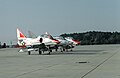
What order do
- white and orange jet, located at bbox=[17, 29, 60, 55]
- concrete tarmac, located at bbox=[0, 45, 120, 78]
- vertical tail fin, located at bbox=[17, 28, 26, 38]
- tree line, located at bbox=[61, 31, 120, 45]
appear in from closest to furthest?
concrete tarmac, located at bbox=[0, 45, 120, 78]
white and orange jet, located at bbox=[17, 29, 60, 55]
vertical tail fin, located at bbox=[17, 28, 26, 38]
tree line, located at bbox=[61, 31, 120, 45]

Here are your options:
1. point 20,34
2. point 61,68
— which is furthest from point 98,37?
point 61,68

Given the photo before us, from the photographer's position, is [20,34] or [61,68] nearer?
[61,68]

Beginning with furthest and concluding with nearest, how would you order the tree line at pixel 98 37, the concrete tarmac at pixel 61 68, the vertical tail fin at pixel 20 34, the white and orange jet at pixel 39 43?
the tree line at pixel 98 37, the vertical tail fin at pixel 20 34, the white and orange jet at pixel 39 43, the concrete tarmac at pixel 61 68

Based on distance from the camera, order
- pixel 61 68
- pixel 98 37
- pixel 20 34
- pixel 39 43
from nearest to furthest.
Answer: pixel 61 68, pixel 39 43, pixel 20 34, pixel 98 37

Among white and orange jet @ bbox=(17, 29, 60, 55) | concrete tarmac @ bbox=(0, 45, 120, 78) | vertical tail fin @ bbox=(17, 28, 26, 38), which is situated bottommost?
concrete tarmac @ bbox=(0, 45, 120, 78)

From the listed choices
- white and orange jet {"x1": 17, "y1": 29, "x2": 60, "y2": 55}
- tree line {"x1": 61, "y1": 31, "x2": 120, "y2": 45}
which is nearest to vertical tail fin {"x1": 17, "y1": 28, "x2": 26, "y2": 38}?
white and orange jet {"x1": 17, "y1": 29, "x2": 60, "y2": 55}

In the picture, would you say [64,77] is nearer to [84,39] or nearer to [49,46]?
[49,46]

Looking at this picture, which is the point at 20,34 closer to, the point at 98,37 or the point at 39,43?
the point at 39,43

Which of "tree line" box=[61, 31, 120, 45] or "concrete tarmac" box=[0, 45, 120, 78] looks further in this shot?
"tree line" box=[61, 31, 120, 45]

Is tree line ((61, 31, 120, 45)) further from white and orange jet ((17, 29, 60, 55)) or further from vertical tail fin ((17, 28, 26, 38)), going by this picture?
white and orange jet ((17, 29, 60, 55))

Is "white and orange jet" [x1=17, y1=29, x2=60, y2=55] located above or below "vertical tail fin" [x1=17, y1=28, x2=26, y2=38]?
below

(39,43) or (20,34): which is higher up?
(20,34)

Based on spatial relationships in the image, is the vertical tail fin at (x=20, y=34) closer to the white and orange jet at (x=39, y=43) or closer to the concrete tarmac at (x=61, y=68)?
the white and orange jet at (x=39, y=43)

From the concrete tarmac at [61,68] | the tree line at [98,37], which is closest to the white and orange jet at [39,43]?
the concrete tarmac at [61,68]
